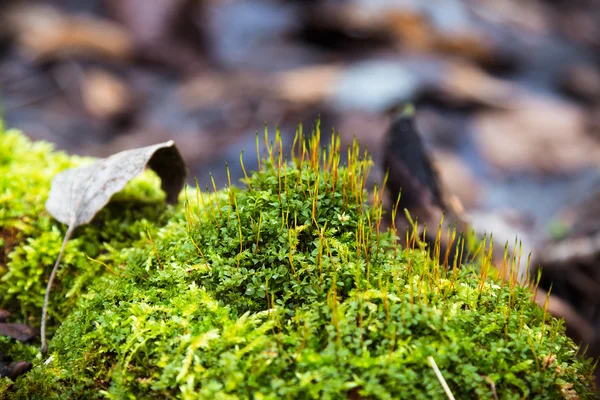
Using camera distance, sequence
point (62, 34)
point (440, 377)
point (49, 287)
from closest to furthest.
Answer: point (440, 377) → point (49, 287) → point (62, 34)

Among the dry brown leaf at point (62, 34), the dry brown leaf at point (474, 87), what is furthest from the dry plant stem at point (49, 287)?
the dry brown leaf at point (474, 87)

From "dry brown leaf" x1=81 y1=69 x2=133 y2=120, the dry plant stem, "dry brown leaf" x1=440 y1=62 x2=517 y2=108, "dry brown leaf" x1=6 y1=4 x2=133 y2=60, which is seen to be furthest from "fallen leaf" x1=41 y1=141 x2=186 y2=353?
"dry brown leaf" x1=440 y1=62 x2=517 y2=108

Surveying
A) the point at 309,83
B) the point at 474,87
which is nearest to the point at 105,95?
the point at 309,83

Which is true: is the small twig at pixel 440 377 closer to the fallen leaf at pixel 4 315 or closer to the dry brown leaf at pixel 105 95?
the fallen leaf at pixel 4 315

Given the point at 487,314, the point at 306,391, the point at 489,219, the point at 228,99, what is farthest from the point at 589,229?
the point at 228,99

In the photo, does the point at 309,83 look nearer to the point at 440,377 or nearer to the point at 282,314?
the point at 282,314

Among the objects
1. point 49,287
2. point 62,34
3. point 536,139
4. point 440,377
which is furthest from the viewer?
point 62,34

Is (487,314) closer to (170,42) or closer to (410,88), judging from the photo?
(410,88)
